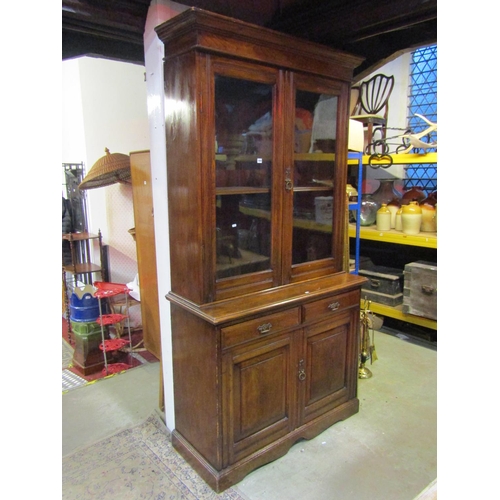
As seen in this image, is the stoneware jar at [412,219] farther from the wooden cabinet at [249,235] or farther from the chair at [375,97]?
the wooden cabinet at [249,235]

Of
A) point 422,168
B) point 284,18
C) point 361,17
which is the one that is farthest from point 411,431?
point 422,168

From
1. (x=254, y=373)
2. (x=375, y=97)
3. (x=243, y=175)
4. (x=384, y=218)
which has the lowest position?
(x=254, y=373)

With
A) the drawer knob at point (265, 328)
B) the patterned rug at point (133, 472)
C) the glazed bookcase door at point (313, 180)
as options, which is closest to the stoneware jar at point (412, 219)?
the glazed bookcase door at point (313, 180)

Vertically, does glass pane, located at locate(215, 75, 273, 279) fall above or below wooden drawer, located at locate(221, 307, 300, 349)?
above

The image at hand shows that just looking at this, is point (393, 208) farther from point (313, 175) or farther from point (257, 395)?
point (257, 395)

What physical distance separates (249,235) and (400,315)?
203 centimetres

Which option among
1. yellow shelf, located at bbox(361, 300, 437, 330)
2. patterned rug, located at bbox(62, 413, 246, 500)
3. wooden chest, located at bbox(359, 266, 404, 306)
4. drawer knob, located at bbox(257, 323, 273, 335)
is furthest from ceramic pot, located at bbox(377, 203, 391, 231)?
patterned rug, located at bbox(62, 413, 246, 500)

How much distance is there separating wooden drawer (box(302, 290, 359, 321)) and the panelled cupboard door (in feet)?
0.53

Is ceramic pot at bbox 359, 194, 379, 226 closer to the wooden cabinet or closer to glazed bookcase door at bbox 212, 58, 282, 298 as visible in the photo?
the wooden cabinet

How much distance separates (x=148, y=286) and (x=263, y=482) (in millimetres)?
1840

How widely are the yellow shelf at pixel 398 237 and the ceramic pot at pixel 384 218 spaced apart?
0.16 feet

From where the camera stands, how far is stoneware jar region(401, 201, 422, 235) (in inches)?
130

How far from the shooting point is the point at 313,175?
2.14 meters

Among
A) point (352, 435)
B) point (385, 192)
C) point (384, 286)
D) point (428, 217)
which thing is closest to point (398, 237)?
point (428, 217)
